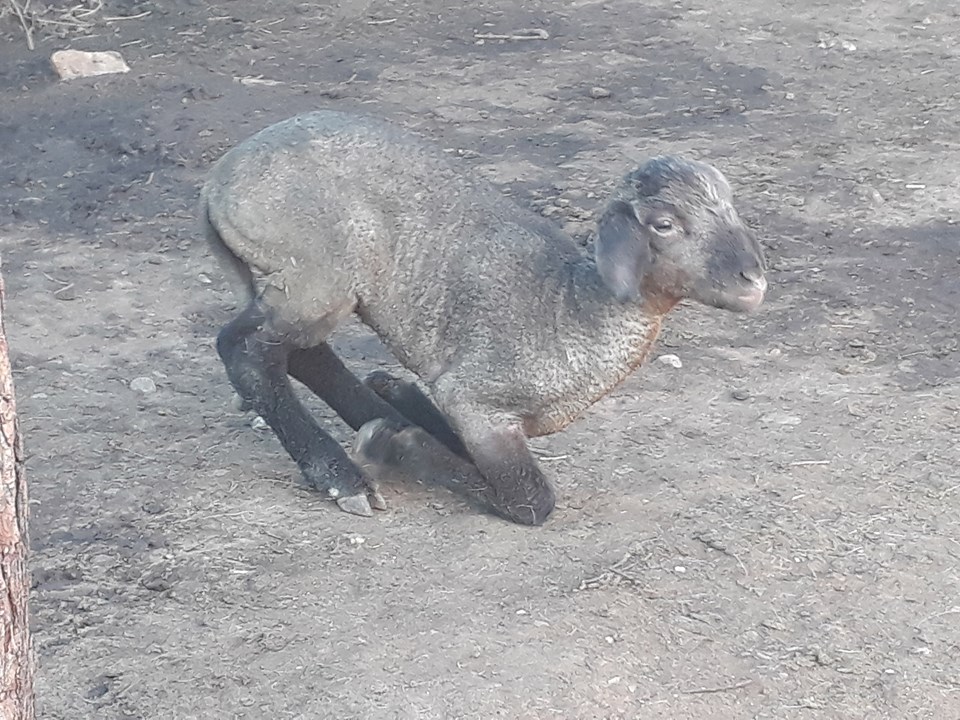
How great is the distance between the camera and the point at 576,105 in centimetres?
1012

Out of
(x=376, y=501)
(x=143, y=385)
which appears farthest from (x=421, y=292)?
(x=143, y=385)

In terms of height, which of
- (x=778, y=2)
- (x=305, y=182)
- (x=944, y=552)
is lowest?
(x=778, y=2)

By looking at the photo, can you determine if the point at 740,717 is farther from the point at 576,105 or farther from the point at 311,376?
the point at 576,105

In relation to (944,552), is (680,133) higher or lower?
lower

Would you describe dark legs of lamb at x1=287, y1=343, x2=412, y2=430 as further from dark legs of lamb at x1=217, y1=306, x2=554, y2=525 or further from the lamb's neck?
the lamb's neck

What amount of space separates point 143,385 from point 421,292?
173 cm

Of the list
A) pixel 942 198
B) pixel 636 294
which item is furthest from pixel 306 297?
pixel 942 198

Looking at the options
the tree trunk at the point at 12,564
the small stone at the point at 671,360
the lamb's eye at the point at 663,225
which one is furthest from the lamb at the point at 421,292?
the tree trunk at the point at 12,564

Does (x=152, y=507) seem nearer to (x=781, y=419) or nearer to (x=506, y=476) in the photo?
(x=506, y=476)

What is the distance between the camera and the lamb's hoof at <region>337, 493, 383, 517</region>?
5375mm

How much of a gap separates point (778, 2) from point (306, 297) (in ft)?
27.2

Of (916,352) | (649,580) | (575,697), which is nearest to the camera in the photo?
(575,697)

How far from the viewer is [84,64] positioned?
1034 centimetres

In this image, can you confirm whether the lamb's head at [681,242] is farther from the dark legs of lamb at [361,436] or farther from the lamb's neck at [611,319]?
the dark legs of lamb at [361,436]
